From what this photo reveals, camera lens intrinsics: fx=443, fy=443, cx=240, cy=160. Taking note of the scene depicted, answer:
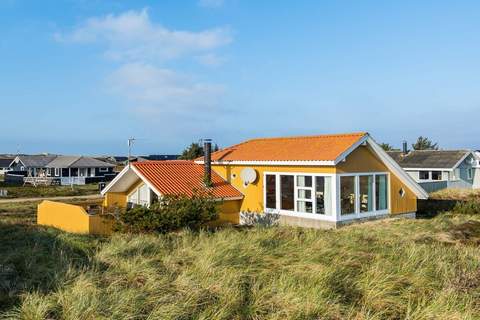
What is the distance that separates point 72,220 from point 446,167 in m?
32.9

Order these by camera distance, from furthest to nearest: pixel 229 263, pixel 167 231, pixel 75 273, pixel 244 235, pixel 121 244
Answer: pixel 167 231, pixel 244 235, pixel 121 244, pixel 229 263, pixel 75 273

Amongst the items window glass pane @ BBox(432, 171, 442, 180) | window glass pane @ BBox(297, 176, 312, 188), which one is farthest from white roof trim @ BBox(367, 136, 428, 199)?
window glass pane @ BBox(432, 171, 442, 180)

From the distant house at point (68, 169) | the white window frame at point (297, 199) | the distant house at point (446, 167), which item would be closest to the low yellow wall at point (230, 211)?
the white window frame at point (297, 199)

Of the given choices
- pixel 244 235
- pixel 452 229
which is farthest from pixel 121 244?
pixel 452 229

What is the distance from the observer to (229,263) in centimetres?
856

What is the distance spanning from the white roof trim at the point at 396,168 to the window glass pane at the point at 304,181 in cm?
285

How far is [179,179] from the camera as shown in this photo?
1917 cm

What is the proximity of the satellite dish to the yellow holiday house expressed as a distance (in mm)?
45

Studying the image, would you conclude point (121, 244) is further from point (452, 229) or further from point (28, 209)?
point (28, 209)

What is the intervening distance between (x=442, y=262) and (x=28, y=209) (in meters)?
25.2

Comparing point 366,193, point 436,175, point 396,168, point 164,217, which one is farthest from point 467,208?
point 436,175

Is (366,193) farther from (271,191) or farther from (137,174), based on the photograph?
(137,174)

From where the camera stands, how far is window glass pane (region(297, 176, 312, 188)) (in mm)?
16969

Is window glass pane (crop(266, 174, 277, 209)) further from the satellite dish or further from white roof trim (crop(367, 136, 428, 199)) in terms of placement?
white roof trim (crop(367, 136, 428, 199))
